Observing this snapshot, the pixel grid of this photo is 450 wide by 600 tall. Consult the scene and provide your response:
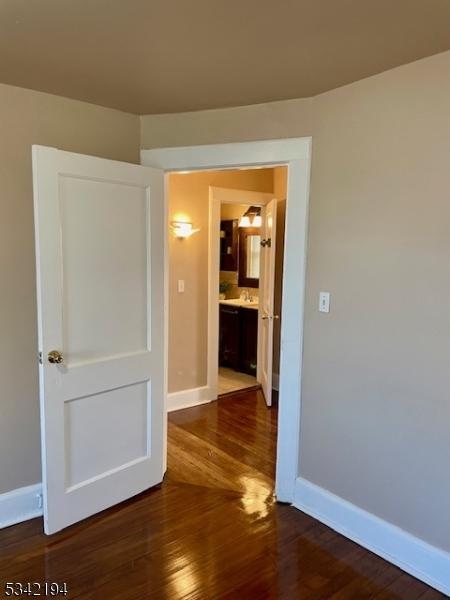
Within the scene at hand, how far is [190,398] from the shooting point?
4.10m

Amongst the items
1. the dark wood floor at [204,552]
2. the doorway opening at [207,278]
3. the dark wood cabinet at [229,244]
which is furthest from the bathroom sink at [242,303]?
the dark wood floor at [204,552]

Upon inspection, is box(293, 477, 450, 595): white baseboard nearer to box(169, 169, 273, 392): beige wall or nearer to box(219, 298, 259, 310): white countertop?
box(169, 169, 273, 392): beige wall

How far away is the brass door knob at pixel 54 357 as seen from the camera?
6.95 ft

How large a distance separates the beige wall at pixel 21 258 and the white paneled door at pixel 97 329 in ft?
0.83

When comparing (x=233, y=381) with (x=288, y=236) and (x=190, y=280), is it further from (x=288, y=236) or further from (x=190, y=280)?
(x=288, y=236)

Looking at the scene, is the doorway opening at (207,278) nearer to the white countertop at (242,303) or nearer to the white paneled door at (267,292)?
the white paneled door at (267,292)

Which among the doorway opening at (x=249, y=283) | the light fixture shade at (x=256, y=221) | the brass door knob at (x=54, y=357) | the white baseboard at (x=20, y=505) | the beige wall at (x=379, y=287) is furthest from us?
the light fixture shade at (x=256, y=221)

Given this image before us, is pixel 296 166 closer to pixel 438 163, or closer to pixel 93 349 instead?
pixel 438 163

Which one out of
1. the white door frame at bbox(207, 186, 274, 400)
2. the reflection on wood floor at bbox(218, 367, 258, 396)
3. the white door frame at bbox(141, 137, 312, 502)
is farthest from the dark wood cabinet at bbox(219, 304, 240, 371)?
the white door frame at bbox(141, 137, 312, 502)

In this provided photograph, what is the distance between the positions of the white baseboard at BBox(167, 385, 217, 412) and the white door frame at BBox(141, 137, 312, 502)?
1631mm

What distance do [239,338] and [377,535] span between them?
10.5 ft

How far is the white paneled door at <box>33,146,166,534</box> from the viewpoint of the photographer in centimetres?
212

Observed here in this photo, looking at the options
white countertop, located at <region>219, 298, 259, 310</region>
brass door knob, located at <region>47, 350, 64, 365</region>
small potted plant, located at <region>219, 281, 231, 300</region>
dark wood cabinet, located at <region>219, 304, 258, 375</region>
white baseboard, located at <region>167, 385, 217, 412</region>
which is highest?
small potted plant, located at <region>219, 281, 231, 300</region>

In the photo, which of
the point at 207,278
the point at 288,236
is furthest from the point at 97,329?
the point at 207,278
